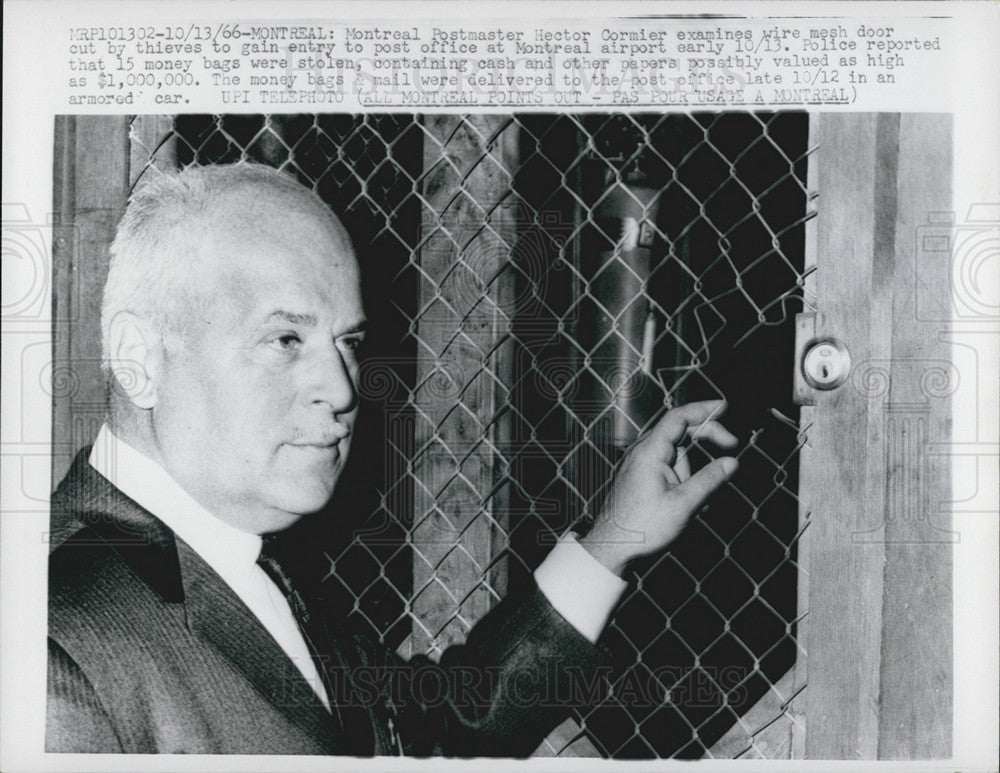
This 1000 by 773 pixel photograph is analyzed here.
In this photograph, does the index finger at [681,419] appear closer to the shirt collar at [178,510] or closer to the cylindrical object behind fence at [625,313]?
the cylindrical object behind fence at [625,313]

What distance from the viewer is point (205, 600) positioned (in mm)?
1650

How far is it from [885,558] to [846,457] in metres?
0.18

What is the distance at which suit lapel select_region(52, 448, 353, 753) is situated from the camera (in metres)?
1.65

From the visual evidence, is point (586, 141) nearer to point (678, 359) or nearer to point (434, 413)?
point (678, 359)

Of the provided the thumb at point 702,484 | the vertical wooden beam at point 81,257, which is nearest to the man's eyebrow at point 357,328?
the vertical wooden beam at point 81,257

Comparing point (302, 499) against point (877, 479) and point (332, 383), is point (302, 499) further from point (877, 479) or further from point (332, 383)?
point (877, 479)

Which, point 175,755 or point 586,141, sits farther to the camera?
point 586,141

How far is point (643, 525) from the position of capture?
1770mm

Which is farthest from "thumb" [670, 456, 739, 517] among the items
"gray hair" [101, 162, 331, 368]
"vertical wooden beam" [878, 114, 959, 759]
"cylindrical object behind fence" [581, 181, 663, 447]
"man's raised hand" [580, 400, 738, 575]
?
"gray hair" [101, 162, 331, 368]

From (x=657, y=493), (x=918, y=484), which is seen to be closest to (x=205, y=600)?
(x=657, y=493)

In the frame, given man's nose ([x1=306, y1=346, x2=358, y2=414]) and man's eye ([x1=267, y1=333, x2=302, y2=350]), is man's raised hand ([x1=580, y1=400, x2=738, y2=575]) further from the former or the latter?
man's eye ([x1=267, y1=333, x2=302, y2=350])

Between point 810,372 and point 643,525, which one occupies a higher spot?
point 810,372

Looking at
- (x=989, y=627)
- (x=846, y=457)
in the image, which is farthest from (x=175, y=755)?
(x=989, y=627)

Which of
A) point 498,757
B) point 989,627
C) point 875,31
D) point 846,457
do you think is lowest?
point 498,757
